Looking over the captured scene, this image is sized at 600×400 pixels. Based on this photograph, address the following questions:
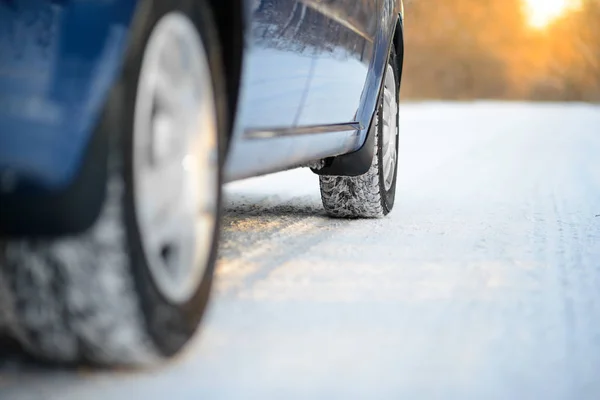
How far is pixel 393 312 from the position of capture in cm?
224

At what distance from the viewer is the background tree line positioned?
149 feet

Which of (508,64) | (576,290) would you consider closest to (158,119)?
(576,290)

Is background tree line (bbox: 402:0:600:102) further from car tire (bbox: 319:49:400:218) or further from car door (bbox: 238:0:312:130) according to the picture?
car door (bbox: 238:0:312:130)

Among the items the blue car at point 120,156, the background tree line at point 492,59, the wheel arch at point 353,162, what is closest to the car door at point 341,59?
the wheel arch at point 353,162

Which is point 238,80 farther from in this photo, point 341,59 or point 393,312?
point 341,59

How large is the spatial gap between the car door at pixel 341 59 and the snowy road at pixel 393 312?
50 centimetres

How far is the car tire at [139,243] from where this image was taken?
5.03 ft

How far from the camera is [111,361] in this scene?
164cm

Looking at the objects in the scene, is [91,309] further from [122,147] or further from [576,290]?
[576,290]

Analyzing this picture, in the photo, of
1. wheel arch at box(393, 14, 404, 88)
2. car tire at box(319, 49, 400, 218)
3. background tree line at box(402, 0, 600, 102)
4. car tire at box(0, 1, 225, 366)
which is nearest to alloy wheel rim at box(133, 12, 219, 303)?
car tire at box(0, 1, 225, 366)

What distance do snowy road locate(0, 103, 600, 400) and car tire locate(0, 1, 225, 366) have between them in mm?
117

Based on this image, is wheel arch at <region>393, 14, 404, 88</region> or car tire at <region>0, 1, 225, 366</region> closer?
car tire at <region>0, 1, 225, 366</region>

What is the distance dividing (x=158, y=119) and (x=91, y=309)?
44 cm

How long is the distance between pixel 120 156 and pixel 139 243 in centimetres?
17
